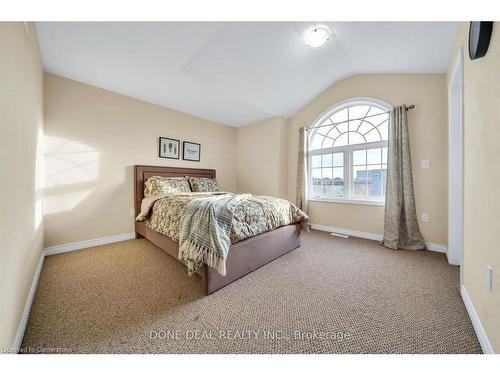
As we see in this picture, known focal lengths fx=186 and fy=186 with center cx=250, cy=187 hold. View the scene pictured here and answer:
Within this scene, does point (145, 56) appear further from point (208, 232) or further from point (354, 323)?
point (354, 323)

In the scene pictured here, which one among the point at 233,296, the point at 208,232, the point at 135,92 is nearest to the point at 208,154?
the point at 135,92

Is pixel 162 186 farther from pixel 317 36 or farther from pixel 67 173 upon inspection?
pixel 317 36

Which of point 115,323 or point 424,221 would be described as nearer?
point 115,323

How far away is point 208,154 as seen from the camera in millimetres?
3951

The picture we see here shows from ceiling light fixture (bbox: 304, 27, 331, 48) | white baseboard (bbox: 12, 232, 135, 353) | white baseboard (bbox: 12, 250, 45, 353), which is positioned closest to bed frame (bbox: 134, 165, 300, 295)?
white baseboard (bbox: 12, 232, 135, 353)

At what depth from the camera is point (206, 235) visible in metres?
1.51

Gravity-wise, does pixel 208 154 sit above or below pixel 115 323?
above

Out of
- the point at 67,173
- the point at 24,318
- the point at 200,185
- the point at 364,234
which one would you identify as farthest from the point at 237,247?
the point at 67,173

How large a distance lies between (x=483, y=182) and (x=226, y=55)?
2.58m

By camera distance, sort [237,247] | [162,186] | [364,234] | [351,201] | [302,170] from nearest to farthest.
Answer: [237,247] < [162,186] < [364,234] < [351,201] < [302,170]

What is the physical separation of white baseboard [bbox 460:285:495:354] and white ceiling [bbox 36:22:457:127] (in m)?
2.44

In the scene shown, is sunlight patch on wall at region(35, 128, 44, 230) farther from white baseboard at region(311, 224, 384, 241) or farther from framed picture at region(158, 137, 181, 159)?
white baseboard at region(311, 224, 384, 241)
